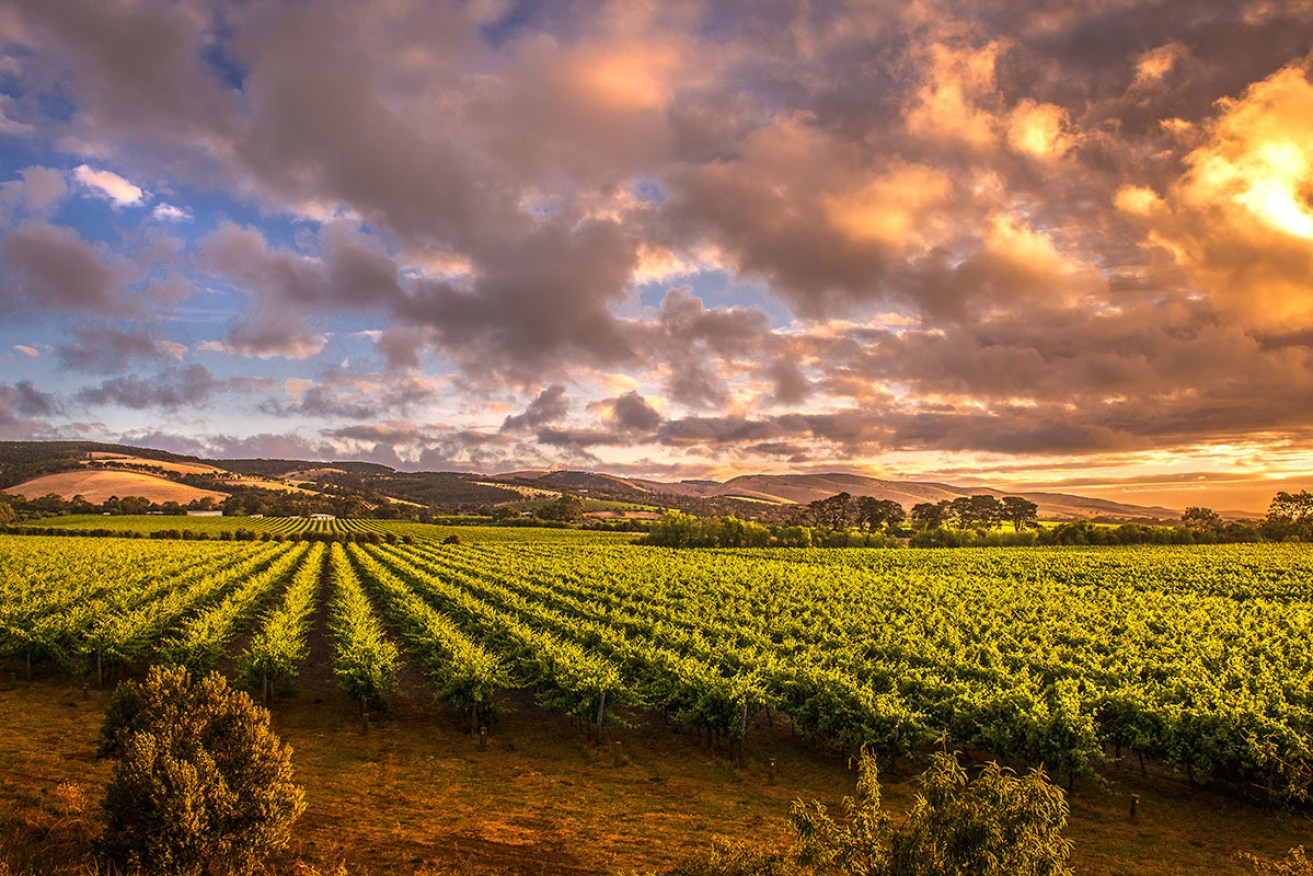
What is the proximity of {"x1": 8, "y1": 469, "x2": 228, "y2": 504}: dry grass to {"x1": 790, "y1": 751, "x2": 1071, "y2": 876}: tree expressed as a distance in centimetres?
21048

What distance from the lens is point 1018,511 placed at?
187000mm

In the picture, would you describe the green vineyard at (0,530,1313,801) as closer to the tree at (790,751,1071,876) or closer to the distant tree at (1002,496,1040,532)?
the tree at (790,751,1071,876)

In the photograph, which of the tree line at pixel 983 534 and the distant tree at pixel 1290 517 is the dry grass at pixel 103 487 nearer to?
the tree line at pixel 983 534

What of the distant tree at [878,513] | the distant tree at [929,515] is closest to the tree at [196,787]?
the distant tree at [878,513]

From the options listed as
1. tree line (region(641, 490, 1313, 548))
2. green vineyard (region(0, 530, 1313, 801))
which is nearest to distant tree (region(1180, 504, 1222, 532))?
tree line (region(641, 490, 1313, 548))

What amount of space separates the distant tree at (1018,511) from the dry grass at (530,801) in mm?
191617

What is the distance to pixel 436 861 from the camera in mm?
13836

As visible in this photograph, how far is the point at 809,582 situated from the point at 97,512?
578ft

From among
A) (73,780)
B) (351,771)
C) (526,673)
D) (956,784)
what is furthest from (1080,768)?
(73,780)

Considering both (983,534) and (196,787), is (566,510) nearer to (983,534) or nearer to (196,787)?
(983,534)

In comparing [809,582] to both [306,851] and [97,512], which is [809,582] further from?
[97,512]

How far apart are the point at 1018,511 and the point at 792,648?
191 m

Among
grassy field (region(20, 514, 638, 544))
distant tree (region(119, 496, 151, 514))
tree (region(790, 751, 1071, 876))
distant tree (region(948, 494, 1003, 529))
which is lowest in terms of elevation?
grassy field (region(20, 514, 638, 544))

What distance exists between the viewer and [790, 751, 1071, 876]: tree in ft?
23.5
